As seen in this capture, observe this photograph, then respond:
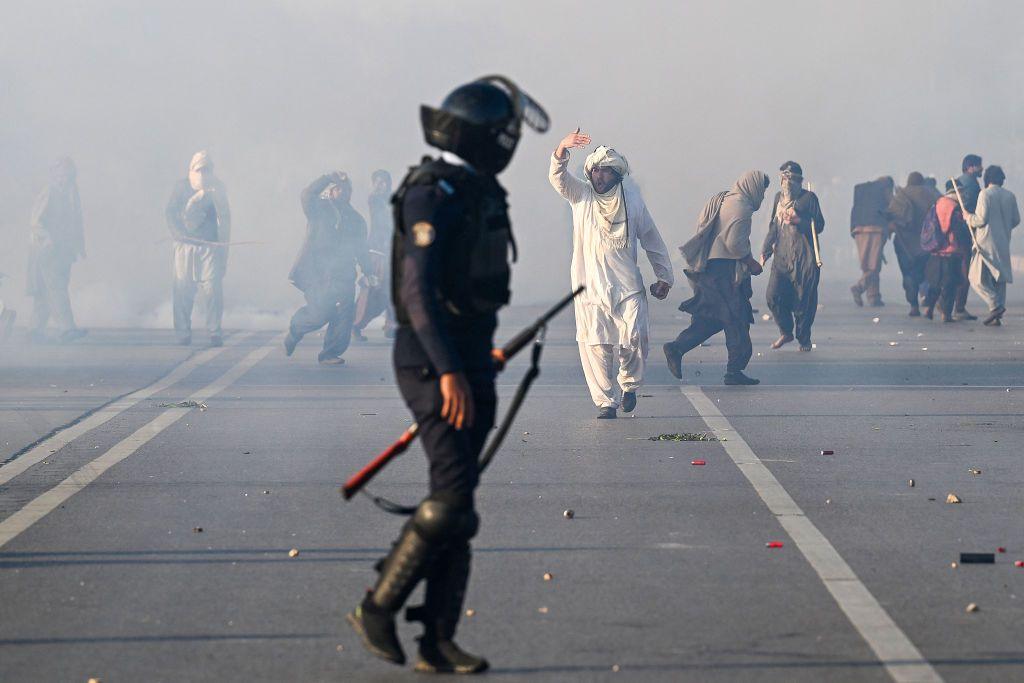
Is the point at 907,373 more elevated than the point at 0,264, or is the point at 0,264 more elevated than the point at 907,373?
the point at 907,373

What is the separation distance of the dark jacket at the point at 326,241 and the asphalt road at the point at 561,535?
3.72m

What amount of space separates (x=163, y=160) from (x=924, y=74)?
3154 cm

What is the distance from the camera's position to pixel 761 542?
7234 millimetres

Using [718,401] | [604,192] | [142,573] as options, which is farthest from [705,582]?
[718,401]

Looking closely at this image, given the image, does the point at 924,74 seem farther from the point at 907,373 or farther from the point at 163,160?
the point at 907,373

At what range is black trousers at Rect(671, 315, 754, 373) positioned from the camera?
14.6 meters

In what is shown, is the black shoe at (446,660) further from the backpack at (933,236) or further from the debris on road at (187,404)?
the backpack at (933,236)

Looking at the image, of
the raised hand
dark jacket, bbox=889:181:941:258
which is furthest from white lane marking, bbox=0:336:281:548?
dark jacket, bbox=889:181:941:258

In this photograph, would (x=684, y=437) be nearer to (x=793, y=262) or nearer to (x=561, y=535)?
(x=561, y=535)

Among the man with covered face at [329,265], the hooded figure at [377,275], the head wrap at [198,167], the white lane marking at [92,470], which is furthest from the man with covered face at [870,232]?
the white lane marking at [92,470]

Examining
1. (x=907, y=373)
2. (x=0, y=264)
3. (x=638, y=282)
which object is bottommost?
(x=0, y=264)

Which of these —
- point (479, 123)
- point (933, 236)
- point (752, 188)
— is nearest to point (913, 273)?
point (933, 236)

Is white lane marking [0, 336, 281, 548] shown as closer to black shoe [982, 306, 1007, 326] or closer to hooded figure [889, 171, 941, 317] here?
black shoe [982, 306, 1007, 326]

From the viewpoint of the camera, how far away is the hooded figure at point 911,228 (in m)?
24.8
